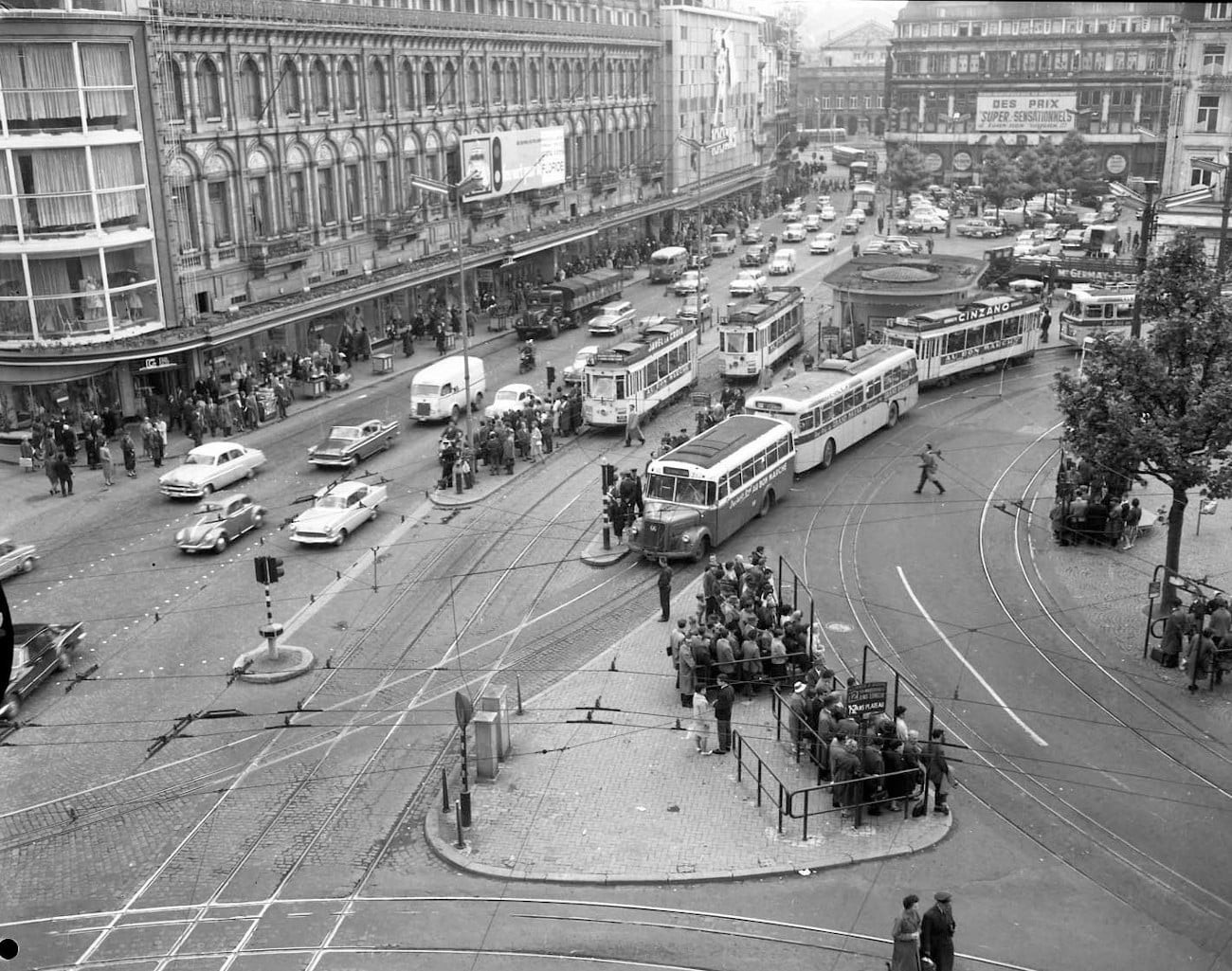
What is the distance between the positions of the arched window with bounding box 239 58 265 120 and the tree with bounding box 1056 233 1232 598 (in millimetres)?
39710

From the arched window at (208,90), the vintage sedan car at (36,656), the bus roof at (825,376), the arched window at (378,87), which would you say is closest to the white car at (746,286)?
the arched window at (378,87)

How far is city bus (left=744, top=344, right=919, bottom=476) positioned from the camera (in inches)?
1604

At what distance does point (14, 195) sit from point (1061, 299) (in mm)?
54559

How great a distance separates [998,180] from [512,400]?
256 feet

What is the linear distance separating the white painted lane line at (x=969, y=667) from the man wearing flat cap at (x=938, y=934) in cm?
784

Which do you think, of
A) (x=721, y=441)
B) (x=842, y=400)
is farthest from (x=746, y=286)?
(x=721, y=441)

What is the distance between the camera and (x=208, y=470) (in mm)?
40188

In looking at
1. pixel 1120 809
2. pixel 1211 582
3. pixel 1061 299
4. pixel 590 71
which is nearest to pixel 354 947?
pixel 1120 809

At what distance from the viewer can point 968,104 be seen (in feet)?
489

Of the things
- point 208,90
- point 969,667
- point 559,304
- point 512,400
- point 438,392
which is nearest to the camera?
point 969,667

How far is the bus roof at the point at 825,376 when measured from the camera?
41.0 m

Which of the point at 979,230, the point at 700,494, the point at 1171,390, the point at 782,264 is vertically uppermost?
the point at 1171,390

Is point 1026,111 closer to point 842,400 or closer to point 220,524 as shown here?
point 842,400

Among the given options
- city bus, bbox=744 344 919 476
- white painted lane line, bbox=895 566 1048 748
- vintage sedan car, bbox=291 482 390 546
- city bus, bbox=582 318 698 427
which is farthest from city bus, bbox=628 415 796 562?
city bus, bbox=582 318 698 427
